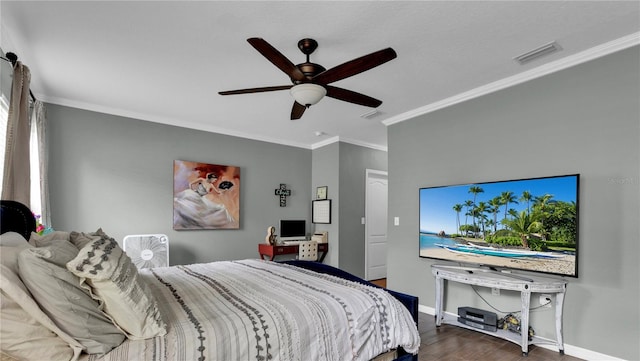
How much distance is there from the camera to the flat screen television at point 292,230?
548 centimetres

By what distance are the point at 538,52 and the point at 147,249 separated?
4703 millimetres

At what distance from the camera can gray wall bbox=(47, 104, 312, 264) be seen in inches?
153

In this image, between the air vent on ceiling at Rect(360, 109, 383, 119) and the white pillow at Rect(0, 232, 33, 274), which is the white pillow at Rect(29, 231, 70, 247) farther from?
the air vent on ceiling at Rect(360, 109, 383, 119)

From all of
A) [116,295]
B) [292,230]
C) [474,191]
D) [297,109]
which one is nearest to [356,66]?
[297,109]

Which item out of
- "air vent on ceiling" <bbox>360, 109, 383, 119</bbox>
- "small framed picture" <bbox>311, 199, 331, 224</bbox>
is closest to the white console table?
"air vent on ceiling" <bbox>360, 109, 383, 119</bbox>

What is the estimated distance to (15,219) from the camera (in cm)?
167

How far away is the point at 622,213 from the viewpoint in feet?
8.08

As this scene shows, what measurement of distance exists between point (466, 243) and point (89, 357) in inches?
127

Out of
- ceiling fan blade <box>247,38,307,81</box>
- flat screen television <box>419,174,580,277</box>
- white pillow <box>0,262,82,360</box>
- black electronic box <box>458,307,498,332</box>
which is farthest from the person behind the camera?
black electronic box <box>458,307,498,332</box>

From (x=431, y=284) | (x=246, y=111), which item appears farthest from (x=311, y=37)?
(x=431, y=284)

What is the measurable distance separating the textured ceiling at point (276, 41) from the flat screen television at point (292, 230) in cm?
237

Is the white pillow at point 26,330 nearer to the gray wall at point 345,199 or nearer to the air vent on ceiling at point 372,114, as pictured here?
the air vent on ceiling at point 372,114

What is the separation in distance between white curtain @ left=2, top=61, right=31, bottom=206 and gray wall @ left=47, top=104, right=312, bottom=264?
1.67 meters

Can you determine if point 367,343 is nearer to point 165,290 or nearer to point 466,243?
point 165,290
